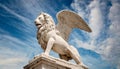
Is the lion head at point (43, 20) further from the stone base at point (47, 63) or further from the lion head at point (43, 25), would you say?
the stone base at point (47, 63)

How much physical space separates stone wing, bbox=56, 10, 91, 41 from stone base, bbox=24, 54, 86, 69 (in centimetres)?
131

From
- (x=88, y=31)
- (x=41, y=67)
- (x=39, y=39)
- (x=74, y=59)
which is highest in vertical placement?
(x=88, y=31)

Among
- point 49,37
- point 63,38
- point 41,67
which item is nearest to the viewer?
point 41,67

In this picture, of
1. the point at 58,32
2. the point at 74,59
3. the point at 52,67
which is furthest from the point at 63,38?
the point at 52,67

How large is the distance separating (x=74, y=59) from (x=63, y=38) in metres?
0.90

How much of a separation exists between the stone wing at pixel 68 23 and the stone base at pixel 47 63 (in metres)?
1.31

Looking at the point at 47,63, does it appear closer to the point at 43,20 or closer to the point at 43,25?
the point at 43,25

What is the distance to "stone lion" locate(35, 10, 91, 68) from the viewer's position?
337 inches

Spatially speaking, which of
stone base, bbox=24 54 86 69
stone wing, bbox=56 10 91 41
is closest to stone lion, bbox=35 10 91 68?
stone wing, bbox=56 10 91 41

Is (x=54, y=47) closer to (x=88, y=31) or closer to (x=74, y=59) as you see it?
(x=74, y=59)

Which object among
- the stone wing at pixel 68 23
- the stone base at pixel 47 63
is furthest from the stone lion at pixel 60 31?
the stone base at pixel 47 63

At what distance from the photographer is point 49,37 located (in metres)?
8.52

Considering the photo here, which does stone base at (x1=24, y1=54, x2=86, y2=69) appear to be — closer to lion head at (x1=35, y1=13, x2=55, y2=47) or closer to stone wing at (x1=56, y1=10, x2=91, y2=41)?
lion head at (x1=35, y1=13, x2=55, y2=47)

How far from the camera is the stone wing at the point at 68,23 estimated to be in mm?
9086
